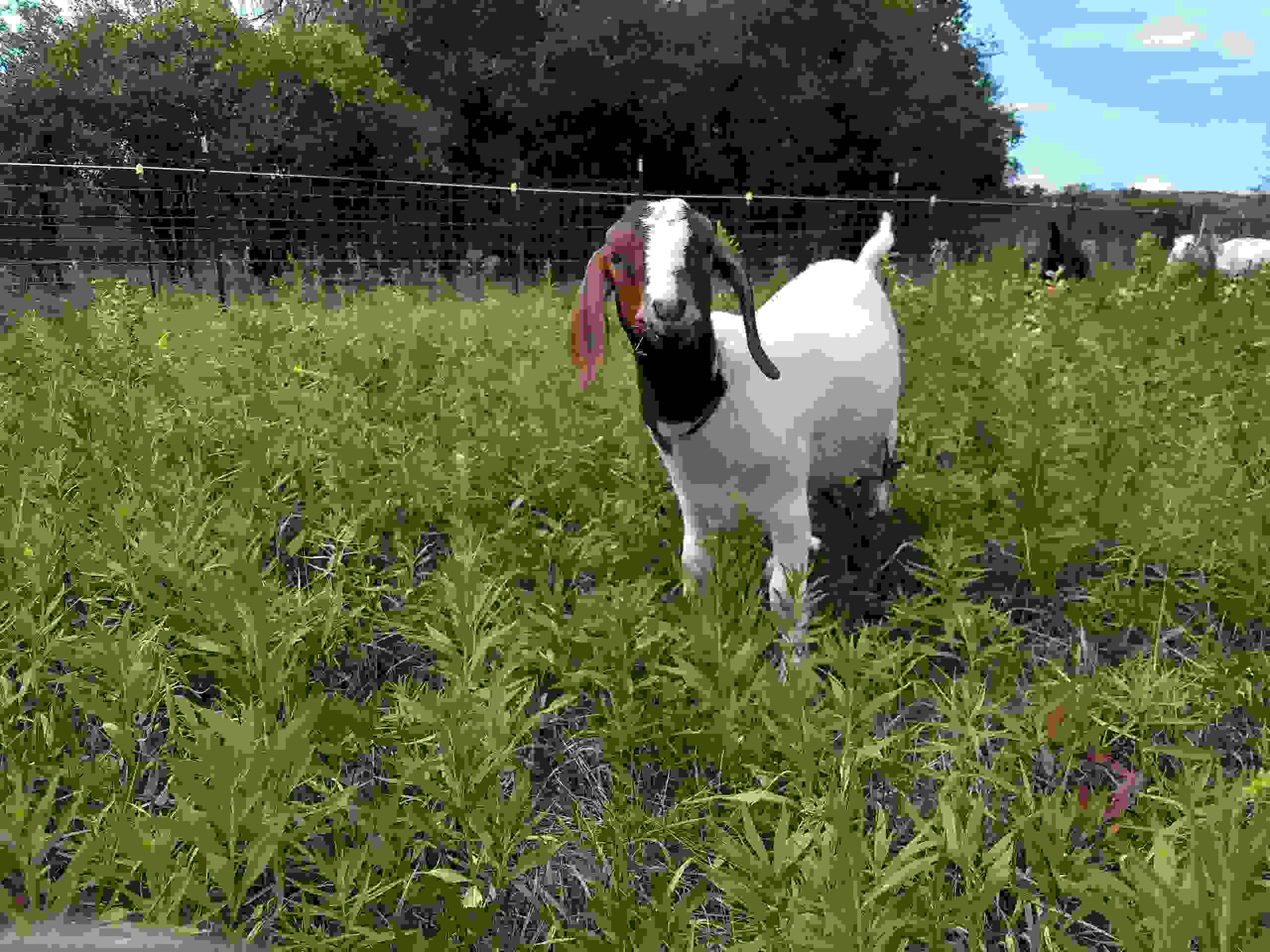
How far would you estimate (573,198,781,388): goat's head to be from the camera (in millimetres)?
2688

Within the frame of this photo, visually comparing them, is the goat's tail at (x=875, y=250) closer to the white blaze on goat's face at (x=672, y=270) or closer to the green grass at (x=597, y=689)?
the green grass at (x=597, y=689)

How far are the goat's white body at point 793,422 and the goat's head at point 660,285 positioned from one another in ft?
0.73

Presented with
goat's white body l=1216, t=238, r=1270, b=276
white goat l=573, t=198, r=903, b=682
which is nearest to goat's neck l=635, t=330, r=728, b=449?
white goat l=573, t=198, r=903, b=682

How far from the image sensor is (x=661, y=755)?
2.33 metres

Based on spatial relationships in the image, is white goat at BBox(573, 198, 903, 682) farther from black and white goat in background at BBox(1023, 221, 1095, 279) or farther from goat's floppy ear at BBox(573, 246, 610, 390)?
black and white goat in background at BBox(1023, 221, 1095, 279)

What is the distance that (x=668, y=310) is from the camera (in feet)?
8.66

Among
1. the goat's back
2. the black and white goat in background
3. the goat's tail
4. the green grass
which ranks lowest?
the green grass

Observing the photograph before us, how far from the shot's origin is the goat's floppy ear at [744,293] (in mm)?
2893

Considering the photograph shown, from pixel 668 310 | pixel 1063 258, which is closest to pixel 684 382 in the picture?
pixel 668 310

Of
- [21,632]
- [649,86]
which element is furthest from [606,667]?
[649,86]

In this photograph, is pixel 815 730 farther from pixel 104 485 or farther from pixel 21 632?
pixel 104 485

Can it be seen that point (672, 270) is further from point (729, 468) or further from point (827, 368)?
point (827, 368)

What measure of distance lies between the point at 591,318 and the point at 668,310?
41cm

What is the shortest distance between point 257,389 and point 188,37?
925 inches
